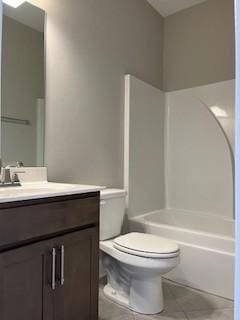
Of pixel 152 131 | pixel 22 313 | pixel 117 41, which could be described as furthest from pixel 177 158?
pixel 22 313

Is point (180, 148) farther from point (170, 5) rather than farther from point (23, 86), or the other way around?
point (23, 86)

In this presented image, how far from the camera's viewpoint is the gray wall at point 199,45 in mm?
2830

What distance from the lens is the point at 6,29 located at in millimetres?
1666

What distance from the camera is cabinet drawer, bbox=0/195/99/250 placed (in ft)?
3.41

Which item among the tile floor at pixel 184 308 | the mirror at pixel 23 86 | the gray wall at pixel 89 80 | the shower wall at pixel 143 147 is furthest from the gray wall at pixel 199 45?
the tile floor at pixel 184 308

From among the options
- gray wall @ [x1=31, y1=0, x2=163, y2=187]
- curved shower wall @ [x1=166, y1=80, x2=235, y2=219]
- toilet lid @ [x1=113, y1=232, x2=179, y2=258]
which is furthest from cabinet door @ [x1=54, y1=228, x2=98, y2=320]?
curved shower wall @ [x1=166, y1=80, x2=235, y2=219]

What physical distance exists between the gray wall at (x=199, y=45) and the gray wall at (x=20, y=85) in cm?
184

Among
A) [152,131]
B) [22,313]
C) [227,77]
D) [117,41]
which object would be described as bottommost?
[22,313]

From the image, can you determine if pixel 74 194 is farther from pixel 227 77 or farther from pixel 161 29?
pixel 161 29

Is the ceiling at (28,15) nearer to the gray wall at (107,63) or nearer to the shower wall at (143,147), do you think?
the gray wall at (107,63)

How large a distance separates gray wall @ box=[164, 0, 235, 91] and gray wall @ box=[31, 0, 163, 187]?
55cm

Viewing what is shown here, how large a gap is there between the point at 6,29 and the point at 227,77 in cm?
213

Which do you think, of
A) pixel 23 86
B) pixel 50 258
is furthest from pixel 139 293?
pixel 23 86

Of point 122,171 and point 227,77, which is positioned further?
point 227,77
